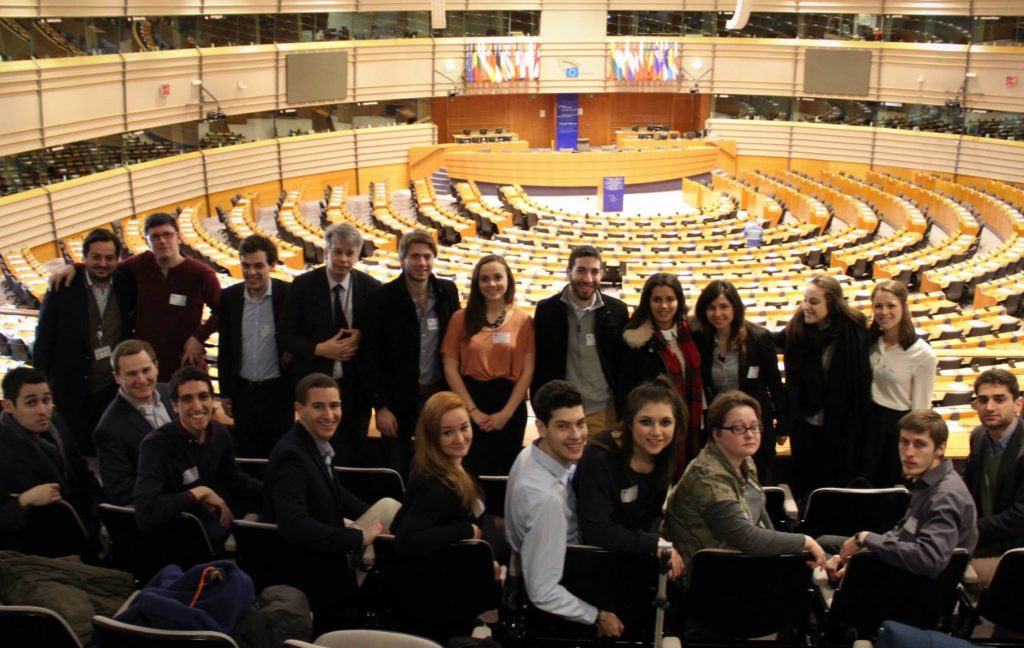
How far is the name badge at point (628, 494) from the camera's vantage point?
4039 mm

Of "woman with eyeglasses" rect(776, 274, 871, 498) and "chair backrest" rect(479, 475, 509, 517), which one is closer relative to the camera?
"chair backrest" rect(479, 475, 509, 517)

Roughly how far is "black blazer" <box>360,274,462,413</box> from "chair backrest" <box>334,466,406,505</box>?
768 mm

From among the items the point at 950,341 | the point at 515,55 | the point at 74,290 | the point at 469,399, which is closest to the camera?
the point at 469,399

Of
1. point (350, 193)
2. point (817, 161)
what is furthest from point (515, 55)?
point (817, 161)

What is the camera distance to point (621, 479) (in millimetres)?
4043

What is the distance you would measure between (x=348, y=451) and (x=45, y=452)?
5.29 ft

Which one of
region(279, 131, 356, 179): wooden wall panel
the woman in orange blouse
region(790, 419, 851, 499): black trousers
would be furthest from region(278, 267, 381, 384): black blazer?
region(279, 131, 356, 179): wooden wall panel

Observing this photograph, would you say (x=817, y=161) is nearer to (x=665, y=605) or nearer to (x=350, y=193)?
(x=350, y=193)

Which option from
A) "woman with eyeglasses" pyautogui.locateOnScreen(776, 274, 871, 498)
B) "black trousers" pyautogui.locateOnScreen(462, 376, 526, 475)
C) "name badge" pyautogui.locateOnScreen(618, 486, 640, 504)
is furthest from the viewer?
"black trousers" pyautogui.locateOnScreen(462, 376, 526, 475)

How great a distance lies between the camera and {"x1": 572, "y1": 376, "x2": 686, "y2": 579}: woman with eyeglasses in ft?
12.9

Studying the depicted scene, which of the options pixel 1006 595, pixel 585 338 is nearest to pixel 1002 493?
pixel 1006 595

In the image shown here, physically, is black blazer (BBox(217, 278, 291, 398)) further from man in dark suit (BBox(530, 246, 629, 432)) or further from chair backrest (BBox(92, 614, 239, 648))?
chair backrest (BBox(92, 614, 239, 648))

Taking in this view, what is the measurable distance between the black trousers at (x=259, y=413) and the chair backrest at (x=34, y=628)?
2058 millimetres

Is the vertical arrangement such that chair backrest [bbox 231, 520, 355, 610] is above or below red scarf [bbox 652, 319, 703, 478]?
below
